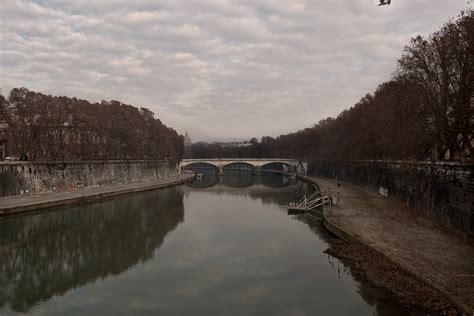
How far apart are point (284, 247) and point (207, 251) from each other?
380 cm

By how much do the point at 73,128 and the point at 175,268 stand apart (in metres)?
31.4

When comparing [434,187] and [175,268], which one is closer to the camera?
[175,268]

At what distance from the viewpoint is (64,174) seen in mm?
39250

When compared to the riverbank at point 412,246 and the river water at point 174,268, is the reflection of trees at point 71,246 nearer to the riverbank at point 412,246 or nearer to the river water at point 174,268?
the river water at point 174,268

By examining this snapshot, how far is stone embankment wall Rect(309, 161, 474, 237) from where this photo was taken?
57.2ft

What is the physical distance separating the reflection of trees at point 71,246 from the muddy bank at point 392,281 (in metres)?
9.09

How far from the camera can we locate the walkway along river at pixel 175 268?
12.2 meters

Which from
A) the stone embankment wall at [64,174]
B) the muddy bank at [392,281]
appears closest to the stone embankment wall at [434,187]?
the muddy bank at [392,281]

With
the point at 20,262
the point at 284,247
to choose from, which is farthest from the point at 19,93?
the point at 284,247

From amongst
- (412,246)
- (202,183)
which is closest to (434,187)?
(412,246)

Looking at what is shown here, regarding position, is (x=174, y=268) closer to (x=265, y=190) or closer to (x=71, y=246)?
(x=71, y=246)

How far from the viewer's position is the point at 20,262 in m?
17.6

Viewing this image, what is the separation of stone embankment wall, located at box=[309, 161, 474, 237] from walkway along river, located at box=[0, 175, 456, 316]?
606cm

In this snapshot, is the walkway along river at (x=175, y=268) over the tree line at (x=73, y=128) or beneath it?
beneath
